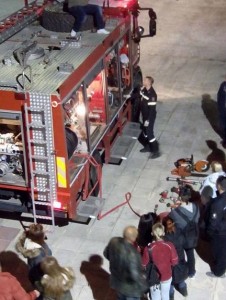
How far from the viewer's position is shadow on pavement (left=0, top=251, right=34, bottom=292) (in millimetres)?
8445

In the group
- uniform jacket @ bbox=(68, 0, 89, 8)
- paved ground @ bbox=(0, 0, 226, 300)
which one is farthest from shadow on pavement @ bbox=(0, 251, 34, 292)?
uniform jacket @ bbox=(68, 0, 89, 8)

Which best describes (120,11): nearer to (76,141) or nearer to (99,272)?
(76,141)

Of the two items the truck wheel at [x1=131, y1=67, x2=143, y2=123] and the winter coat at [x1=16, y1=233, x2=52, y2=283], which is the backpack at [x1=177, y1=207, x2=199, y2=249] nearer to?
the winter coat at [x1=16, y1=233, x2=52, y2=283]

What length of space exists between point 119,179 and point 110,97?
1501 mm

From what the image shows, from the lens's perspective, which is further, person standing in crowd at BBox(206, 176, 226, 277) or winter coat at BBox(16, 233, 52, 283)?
person standing in crowd at BBox(206, 176, 226, 277)

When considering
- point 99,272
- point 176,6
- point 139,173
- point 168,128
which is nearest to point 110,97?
point 139,173

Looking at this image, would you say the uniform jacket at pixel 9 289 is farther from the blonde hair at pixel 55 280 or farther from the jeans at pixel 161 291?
the jeans at pixel 161 291

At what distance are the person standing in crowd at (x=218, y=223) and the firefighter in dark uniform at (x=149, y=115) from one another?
11.7 feet

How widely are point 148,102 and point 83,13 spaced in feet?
6.70

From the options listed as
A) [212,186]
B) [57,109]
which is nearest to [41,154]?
[57,109]

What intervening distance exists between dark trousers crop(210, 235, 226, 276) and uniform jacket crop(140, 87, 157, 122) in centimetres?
377

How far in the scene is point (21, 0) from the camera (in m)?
22.5

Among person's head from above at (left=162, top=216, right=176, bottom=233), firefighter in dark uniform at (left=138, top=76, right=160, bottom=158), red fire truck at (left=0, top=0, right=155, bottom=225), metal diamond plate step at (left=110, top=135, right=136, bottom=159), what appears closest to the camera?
person's head from above at (left=162, top=216, right=176, bottom=233)

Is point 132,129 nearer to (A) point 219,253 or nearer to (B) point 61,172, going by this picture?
(B) point 61,172
